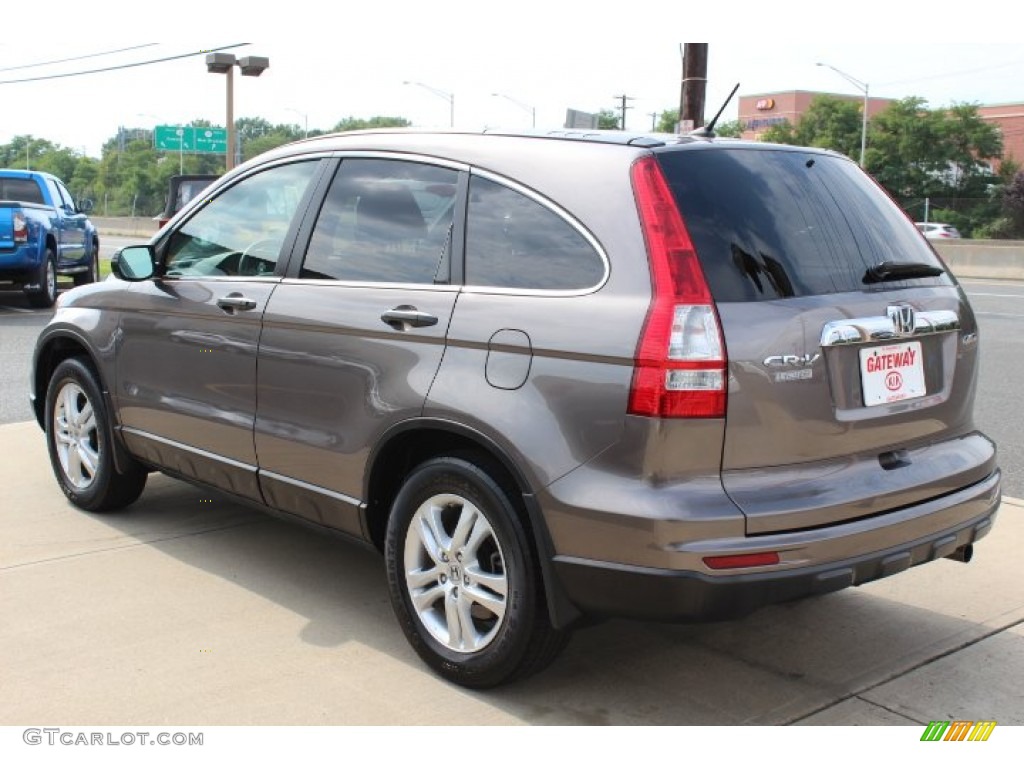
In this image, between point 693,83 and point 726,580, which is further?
point 693,83

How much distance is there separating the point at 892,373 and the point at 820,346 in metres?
0.36

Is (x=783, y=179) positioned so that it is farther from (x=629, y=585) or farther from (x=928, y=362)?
(x=629, y=585)

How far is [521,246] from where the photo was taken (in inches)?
141

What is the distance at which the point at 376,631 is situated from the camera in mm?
4203

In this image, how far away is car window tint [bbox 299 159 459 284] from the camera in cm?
390

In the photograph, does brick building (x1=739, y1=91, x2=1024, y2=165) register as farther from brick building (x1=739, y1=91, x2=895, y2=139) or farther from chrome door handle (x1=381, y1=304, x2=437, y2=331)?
chrome door handle (x1=381, y1=304, x2=437, y2=331)

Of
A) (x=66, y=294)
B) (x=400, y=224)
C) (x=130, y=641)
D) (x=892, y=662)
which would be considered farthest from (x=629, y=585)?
(x=66, y=294)

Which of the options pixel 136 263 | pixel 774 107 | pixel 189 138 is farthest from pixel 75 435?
pixel 774 107

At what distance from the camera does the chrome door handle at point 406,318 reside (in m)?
3.72

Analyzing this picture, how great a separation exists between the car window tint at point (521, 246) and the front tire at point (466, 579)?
609mm

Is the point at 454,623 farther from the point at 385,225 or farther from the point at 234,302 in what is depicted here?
the point at 234,302

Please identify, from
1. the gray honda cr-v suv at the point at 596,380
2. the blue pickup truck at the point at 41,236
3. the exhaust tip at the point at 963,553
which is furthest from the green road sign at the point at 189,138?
the exhaust tip at the point at 963,553

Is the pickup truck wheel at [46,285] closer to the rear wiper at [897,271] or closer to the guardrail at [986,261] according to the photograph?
the rear wiper at [897,271]

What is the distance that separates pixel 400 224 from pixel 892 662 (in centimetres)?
230
